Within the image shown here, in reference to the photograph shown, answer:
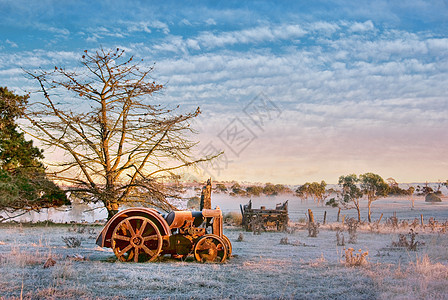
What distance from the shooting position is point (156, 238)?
877 cm

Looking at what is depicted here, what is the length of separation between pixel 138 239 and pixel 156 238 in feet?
1.36

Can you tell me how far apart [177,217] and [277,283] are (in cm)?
337

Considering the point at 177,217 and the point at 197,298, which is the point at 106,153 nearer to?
the point at 177,217

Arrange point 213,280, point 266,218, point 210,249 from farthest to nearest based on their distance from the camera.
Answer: point 266,218 < point 210,249 < point 213,280

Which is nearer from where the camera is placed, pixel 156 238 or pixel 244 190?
pixel 156 238

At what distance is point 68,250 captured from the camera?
10.2 m

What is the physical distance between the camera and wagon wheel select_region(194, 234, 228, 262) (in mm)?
8906

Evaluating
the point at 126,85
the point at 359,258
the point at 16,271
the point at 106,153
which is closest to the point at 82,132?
the point at 106,153

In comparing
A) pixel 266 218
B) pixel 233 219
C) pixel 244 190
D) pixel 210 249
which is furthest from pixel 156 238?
pixel 244 190

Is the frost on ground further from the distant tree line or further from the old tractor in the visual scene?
the distant tree line

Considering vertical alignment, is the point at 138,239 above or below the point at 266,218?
above

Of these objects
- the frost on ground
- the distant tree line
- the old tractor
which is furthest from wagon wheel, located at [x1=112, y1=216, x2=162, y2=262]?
the distant tree line

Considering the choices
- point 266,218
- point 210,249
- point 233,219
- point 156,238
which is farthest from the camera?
point 233,219

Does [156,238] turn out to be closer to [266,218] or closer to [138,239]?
[138,239]
